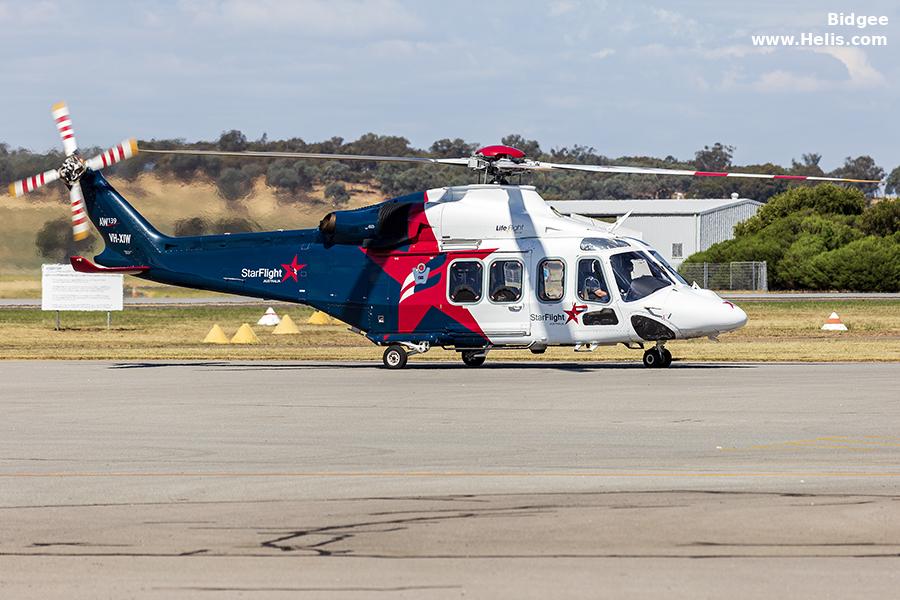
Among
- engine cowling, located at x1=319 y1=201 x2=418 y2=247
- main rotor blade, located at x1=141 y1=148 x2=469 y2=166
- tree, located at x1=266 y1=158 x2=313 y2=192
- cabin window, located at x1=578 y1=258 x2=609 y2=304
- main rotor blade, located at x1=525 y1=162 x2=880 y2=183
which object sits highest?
tree, located at x1=266 y1=158 x2=313 y2=192

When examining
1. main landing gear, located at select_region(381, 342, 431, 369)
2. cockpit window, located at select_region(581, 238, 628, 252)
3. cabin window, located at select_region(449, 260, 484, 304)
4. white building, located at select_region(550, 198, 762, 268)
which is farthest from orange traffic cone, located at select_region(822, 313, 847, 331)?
white building, located at select_region(550, 198, 762, 268)

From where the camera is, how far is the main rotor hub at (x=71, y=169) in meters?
26.5

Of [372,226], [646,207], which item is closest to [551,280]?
[372,226]

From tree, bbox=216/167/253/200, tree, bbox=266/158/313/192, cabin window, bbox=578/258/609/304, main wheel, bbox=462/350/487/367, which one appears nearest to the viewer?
cabin window, bbox=578/258/609/304

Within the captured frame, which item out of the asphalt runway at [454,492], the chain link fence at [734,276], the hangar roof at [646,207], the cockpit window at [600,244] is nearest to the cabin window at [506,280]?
the cockpit window at [600,244]

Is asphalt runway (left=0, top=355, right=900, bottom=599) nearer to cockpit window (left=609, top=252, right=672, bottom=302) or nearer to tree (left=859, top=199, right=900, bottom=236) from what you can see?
cockpit window (left=609, top=252, right=672, bottom=302)

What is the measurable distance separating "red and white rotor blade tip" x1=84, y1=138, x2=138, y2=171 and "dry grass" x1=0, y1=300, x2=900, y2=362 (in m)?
4.91

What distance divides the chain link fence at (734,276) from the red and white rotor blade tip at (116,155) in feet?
159

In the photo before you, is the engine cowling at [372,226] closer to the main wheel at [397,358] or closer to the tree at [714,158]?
the main wheel at [397,358]

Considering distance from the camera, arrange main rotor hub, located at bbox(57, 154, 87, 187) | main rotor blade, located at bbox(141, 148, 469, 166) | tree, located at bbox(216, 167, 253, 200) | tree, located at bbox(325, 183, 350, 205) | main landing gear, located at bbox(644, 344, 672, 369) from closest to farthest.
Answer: main rotor blade, located at bbox(141, 148, 469, 166), main landing gear, located at bbox(644, 344, 672, 369), main rotor hub, located at bbox(57, 154, 87, 187), tree, located at bbox(325, 183, 350, 205), tree, located at bbox(216, 167, 253, 200)

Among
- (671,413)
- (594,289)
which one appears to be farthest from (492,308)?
(671,413)

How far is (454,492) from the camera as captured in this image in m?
10.8

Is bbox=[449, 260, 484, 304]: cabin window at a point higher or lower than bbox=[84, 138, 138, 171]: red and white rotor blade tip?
lower

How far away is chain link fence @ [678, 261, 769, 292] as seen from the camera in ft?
229
